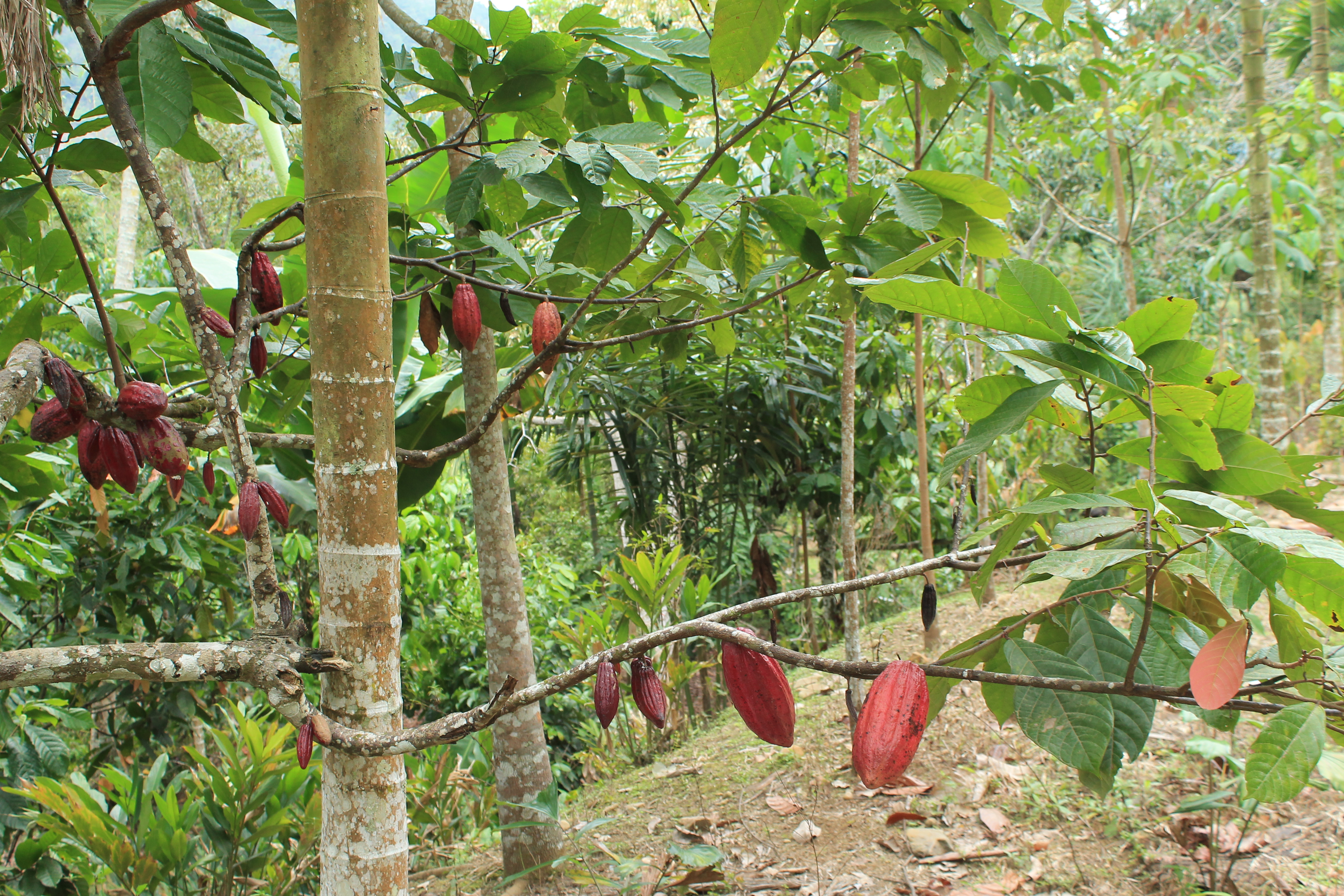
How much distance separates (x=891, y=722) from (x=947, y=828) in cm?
163

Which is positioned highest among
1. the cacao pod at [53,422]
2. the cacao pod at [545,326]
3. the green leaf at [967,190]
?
the green leaf at [967,190]

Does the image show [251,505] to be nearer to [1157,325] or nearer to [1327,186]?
[1157,325]

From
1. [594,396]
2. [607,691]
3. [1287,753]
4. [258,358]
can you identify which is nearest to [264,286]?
[258,358]

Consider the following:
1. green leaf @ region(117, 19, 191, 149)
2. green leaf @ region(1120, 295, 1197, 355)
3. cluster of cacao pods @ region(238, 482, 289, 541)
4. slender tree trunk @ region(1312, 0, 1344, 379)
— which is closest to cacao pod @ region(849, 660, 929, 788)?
green leaf @ region(1120, 295, 1197, 355)

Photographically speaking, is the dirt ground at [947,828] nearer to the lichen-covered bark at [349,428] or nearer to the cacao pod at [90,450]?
the lichen-covered bark at [349,428]

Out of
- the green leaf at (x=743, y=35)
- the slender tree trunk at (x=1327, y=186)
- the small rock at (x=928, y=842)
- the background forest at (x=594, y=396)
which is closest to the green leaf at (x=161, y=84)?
the background forest at (x=594, y=396)

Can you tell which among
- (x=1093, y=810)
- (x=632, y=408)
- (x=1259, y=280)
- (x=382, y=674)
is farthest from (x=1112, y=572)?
(x=1259, y=280)

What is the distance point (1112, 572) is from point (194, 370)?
159 cm

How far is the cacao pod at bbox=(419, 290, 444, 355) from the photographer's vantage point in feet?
Answer: 3.67

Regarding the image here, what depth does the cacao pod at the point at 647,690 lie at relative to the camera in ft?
2.18

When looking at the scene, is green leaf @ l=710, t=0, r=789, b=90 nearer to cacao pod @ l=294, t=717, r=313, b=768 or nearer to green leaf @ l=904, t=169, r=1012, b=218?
green leaf @ l=904, t=169, r=1012, b=218

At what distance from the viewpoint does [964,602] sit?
361cm

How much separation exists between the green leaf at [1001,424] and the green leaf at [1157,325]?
0.13 m

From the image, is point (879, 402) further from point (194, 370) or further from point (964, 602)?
point (194, 370)
